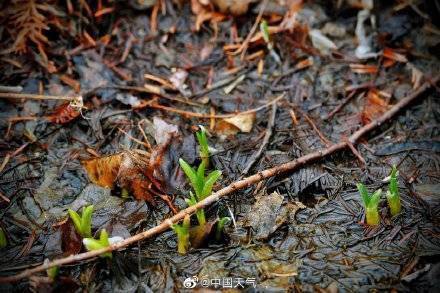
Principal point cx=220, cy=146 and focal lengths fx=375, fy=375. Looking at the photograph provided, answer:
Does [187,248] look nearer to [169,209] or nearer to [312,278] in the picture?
[169,209]

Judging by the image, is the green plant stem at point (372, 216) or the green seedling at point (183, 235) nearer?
the green seedling at point (183, 235)

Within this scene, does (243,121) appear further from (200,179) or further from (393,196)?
(393,196)

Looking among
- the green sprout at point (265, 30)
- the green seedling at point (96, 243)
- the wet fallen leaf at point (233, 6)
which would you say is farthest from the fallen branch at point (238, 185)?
the wet fallen leaf at point (233, 6)

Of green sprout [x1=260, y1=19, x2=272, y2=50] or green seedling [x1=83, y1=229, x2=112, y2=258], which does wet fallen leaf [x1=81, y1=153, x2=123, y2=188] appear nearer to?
green seedling [x1=83, y1=229, x2=112, y2=258]

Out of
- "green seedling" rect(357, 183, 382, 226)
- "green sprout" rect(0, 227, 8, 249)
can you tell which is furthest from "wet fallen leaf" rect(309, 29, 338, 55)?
"green sprout" rect(0, 227, 8, 249)

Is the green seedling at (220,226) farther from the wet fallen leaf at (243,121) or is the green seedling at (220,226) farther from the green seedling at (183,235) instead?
the wet fallen leaf at (243,121)

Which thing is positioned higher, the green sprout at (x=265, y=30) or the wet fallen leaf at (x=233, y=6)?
the wet fallen leaf at (x=233, y=6)

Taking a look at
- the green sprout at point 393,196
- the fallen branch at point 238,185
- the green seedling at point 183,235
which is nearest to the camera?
the fallen branch at point 238,185
